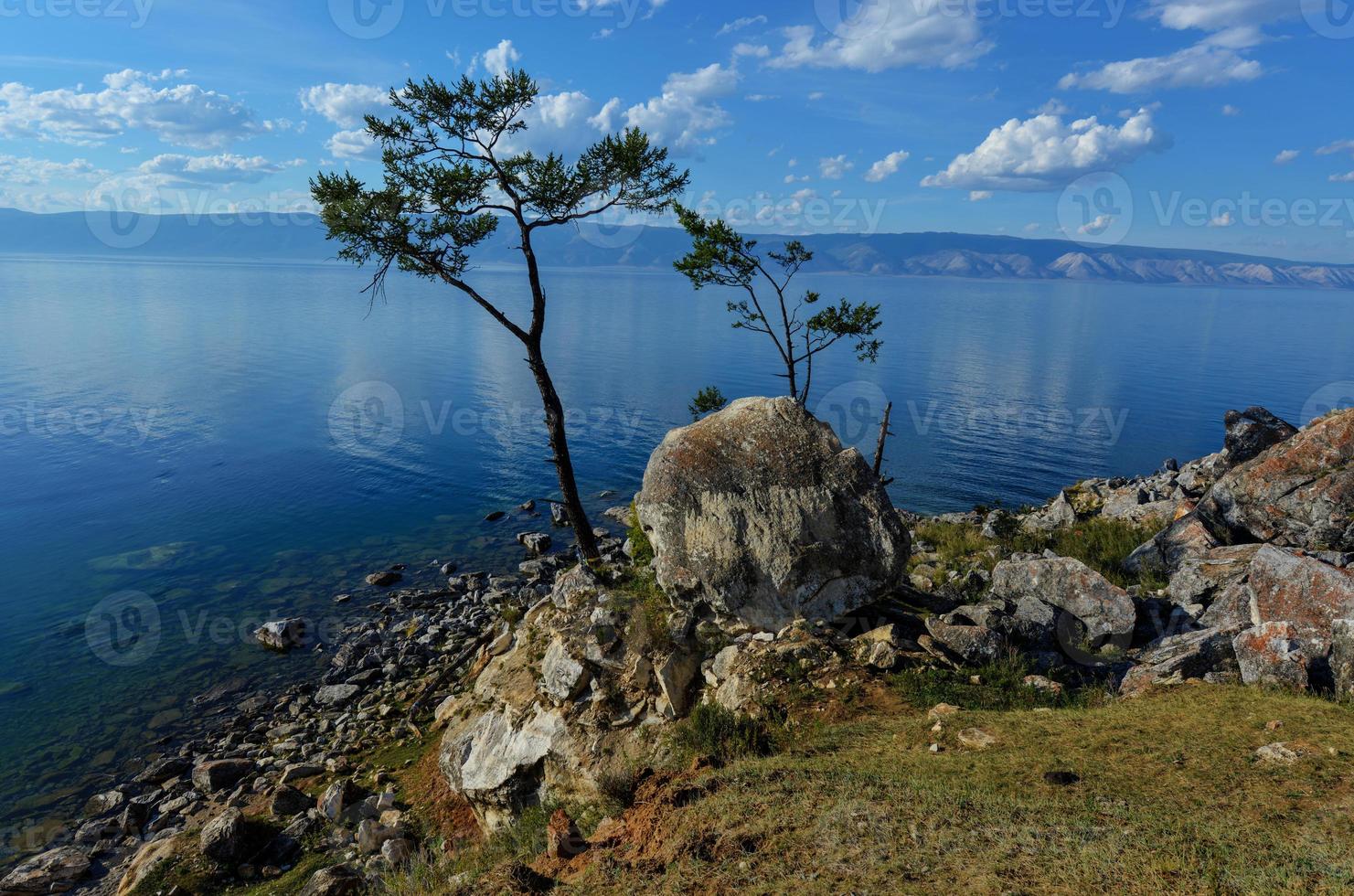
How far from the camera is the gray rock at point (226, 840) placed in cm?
1634

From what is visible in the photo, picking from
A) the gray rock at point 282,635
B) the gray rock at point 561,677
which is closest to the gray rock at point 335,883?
the gray rock at point 561,677

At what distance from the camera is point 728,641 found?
663 inches

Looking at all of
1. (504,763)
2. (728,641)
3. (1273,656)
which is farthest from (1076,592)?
(504,763)

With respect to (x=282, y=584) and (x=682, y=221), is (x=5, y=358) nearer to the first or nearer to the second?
(x=282, y=584)

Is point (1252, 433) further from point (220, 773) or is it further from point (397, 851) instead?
point (220, 773)

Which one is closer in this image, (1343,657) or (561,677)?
(1343,657)

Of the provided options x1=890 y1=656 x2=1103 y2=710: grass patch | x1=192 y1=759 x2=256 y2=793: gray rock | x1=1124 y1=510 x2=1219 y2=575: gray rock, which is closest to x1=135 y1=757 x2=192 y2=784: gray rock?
x1=192 y1=759 x2=256 y2=793: gray rock

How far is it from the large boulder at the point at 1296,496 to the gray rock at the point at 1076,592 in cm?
707

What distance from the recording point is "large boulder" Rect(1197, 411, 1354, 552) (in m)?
21.0

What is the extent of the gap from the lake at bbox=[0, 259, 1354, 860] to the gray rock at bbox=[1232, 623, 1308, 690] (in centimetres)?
2976

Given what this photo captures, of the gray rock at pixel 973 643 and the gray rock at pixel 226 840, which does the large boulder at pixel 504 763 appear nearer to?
the gray rock at pixel 226 840

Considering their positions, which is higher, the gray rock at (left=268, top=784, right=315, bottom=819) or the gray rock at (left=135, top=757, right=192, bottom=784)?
the gray rock at (left=268, top=784, right=315, bottom=819)

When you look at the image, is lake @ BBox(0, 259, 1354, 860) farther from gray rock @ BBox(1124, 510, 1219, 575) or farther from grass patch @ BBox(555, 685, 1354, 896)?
gray rock @ BBox(1124, 510, 1219, 575)

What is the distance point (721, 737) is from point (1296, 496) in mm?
20532
